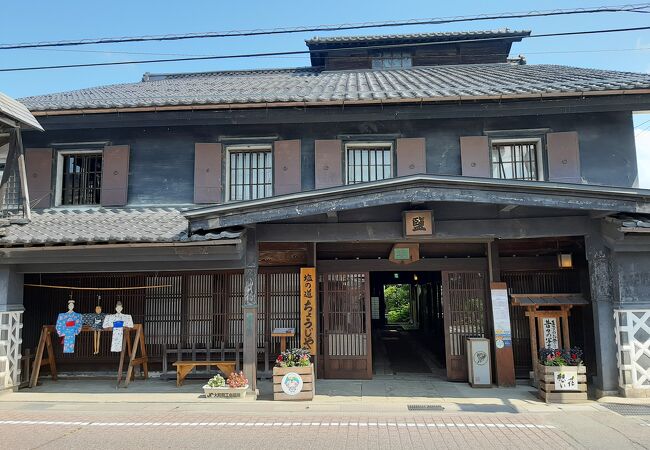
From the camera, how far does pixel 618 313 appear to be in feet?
29.1

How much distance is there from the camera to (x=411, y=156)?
37.2 feet

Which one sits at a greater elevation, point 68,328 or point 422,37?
point 422,37

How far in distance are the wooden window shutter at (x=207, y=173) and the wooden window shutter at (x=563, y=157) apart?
7743mm

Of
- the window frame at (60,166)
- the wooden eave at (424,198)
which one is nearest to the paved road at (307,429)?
the wooden eave at (424,198)

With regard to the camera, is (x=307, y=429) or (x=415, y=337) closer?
(x=307, y=429)

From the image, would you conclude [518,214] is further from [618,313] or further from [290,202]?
[290,202]

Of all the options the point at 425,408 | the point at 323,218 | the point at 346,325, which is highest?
the point at 323,218

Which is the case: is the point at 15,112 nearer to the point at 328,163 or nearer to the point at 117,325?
the point at 117,325

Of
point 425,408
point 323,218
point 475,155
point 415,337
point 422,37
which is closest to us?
point 425,408

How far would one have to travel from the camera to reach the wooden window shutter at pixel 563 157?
10898 millimetres

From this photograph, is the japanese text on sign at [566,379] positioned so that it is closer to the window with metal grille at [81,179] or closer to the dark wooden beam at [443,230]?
the dark wooden beam at [443,230]

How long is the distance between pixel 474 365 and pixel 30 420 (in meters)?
8.35

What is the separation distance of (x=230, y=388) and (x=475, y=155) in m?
7.44

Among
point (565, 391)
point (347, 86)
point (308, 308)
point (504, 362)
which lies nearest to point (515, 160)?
point (504, 362)
